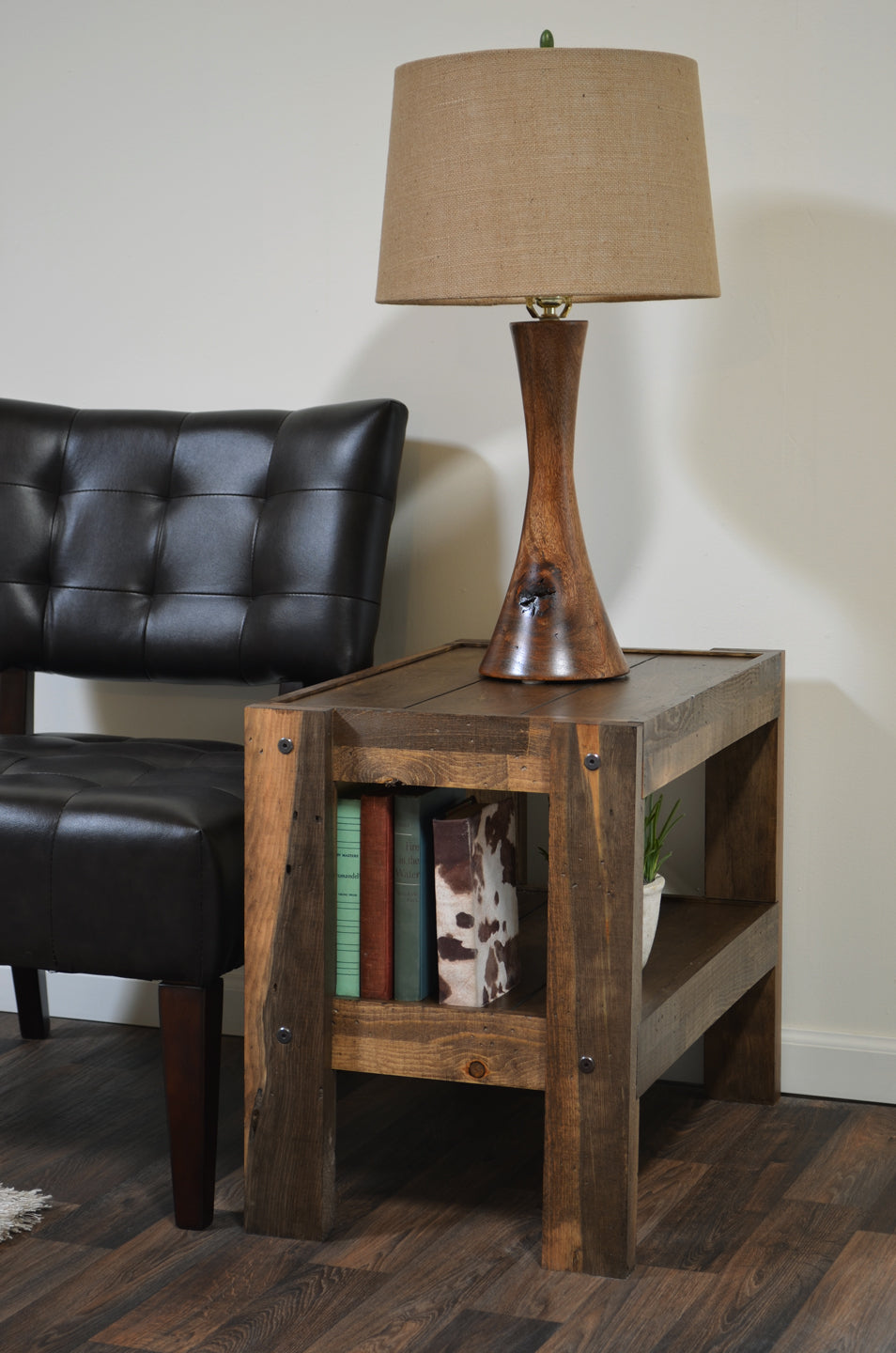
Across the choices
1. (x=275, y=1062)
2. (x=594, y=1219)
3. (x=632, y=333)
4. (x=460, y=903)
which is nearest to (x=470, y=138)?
(x=632, y=333)

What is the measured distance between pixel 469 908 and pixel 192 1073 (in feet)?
1.09

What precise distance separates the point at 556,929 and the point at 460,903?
0.12 metres

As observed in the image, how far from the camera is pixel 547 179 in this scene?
151cm

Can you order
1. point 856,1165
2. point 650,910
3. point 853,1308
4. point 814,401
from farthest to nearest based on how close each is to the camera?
point 814,401
point 856,1165
point 650,910
point 853,1308

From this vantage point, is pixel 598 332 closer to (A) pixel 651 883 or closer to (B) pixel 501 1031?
(A) pixel 651 883

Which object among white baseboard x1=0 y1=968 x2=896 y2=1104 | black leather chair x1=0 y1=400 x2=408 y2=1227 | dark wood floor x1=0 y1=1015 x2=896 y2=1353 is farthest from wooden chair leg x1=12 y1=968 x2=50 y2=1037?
white baseboard x1=0 y1=968 x2=896 y2=1104

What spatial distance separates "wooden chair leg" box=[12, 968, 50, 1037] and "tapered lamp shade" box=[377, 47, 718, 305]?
120 centimetres

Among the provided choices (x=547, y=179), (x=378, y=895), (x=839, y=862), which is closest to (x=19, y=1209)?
(x=378, y=895)

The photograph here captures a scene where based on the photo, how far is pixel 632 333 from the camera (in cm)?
204

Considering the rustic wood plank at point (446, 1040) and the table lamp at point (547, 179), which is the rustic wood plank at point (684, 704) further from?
the table lamp at point (547, 179)

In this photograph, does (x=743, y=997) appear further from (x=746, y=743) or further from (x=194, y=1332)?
(x=194, y=1332)

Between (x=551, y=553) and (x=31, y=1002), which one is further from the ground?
(x=551, y=553)

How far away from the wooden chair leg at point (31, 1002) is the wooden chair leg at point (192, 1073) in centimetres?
71

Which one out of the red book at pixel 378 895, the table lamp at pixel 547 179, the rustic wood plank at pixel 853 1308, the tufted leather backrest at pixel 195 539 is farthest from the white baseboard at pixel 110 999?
the table lamp at pixel 547 179
